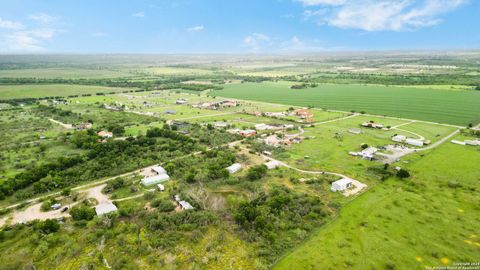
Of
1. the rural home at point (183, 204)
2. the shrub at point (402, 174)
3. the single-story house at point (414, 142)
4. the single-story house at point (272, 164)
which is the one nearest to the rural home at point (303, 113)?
the single-story house at point (414, 142)

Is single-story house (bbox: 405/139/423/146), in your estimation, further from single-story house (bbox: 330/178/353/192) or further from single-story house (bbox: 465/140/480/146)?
single-story house (bbox: 330/178/353/192)

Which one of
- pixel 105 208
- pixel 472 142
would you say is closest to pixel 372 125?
pixel 472 142

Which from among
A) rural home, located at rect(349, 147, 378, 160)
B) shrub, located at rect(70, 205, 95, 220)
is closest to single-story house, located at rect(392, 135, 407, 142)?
rural home, located at rect(349, 147, 378, 160)

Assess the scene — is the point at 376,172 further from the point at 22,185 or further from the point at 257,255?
the point at 22,185

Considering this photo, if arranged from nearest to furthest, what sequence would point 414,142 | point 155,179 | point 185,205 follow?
1. point 185,205
2. point 155,179
3. point 414,142

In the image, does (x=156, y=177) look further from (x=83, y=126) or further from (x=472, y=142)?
(x=472, y=142)

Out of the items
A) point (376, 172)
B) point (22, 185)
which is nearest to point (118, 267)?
point (22, 185)

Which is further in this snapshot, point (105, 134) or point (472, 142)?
point (105, 134)

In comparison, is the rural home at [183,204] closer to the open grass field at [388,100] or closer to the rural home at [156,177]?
the rural home at [156,177]
